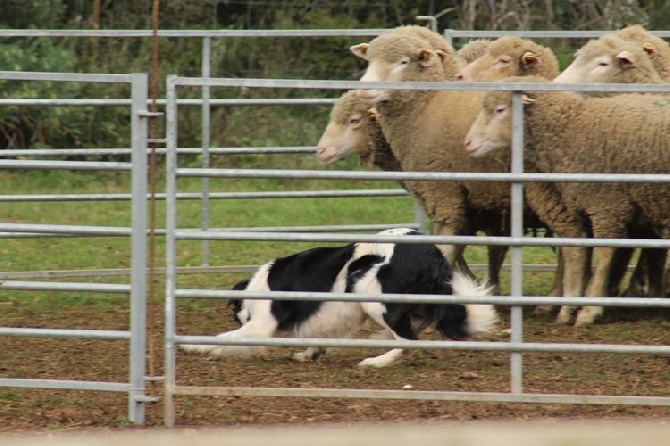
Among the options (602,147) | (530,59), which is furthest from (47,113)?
(602,147)

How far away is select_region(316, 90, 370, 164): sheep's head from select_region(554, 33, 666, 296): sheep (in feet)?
4.24

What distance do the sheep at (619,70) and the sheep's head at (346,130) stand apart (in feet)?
4.24

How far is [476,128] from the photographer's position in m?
6.71

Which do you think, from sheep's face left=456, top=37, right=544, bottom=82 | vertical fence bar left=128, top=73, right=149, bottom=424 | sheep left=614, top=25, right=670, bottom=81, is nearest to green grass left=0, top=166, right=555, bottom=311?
sheep's face left=456, top=37, right=544, bottom=82

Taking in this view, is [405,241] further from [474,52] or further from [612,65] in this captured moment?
[474,52]

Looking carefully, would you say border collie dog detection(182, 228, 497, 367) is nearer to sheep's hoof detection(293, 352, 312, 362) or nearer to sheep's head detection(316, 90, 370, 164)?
sheep's hoof detection(293, 352, 312, 362)

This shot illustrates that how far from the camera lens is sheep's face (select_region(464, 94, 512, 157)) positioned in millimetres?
6625

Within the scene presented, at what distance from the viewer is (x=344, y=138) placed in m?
7.93

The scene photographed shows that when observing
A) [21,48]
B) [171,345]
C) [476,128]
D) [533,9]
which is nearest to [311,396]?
[171,345]

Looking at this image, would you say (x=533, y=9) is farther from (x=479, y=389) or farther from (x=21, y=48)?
(x=479, y=389)

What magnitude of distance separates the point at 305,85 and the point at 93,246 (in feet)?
18.9

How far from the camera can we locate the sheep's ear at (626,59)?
7.32 m

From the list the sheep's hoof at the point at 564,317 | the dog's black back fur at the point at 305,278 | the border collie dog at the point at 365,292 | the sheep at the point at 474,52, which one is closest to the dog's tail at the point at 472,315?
the border collie dog at the point at 365,292

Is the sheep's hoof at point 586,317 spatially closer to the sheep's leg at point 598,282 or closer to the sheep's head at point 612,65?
the sheep's leg at point 598,282
